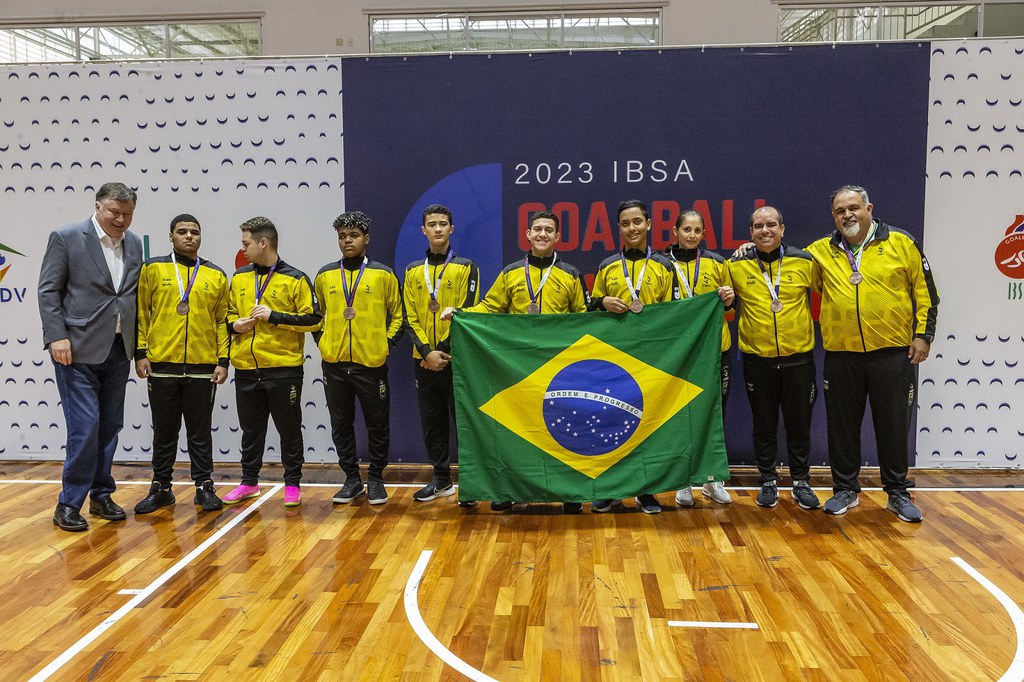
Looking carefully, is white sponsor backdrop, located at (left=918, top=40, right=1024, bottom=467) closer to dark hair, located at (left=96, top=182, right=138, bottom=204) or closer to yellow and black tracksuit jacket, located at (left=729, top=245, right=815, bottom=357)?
yellow and black tracksuit jacket, located at (left=729, top=245, right=815, bottom=357)

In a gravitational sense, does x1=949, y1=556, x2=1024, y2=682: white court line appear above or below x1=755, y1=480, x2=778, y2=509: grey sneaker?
below

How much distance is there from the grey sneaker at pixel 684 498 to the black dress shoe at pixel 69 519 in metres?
3.33

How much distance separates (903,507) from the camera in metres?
4.06

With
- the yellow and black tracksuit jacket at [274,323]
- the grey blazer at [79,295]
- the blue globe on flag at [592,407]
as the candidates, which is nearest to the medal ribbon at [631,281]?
the blue globe on flag at [592,407]

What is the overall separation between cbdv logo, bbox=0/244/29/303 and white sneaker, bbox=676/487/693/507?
492 cm

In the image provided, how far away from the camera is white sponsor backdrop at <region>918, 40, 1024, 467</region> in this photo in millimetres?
4902

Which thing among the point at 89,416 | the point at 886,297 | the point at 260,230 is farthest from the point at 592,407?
the point at 89,416

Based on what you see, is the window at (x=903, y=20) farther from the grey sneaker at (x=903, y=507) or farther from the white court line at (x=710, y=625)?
the white court line at (x=710, y=625)

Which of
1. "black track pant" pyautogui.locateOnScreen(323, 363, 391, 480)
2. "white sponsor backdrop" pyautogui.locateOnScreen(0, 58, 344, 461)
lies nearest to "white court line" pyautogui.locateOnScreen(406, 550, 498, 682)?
"black track pant" pyautogui.locateOnScreen(323, 363, 391, 480)

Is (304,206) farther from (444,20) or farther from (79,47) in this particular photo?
(79,47)

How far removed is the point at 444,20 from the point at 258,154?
2.36 meters

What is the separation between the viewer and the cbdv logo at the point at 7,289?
5449 millimetres

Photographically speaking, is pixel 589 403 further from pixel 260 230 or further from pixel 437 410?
pixel 260 230

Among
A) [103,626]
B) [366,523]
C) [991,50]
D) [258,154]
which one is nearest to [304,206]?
[258,154]
